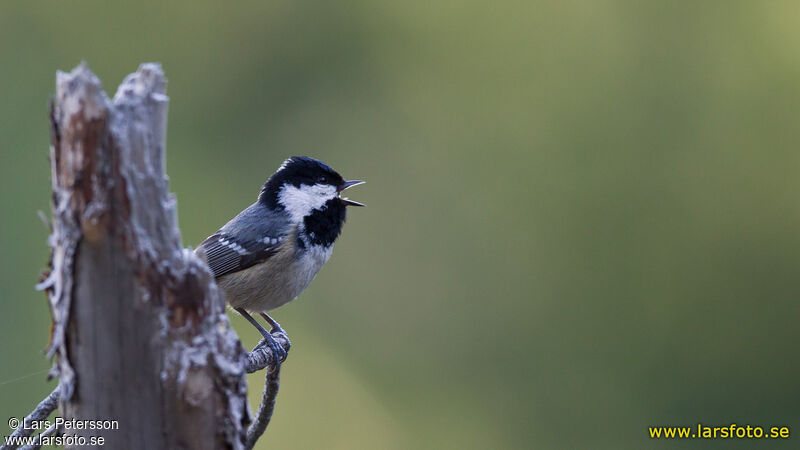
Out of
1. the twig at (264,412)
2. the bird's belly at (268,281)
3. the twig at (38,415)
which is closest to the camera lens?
the twig at (38,415)

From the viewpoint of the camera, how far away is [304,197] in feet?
10.8

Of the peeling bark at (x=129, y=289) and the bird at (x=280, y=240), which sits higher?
the peeling bark at (x=129, y=289)

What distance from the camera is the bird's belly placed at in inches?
123

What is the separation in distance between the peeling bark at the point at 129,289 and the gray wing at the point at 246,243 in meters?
1.70

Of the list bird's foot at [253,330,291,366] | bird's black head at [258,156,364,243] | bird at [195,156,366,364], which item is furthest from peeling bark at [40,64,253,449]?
bird's black head at [258,156,364,243]

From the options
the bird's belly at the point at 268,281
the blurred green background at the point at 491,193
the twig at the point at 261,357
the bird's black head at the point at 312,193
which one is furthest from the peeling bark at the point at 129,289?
the blurred green background at the point at 491,193

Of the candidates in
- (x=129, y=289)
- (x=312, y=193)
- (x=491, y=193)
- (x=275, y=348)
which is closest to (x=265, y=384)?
(x=275, y=348)

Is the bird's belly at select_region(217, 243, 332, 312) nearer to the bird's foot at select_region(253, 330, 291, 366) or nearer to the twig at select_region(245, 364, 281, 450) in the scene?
the bird's foot at select_region(253, 330, 291, 366)


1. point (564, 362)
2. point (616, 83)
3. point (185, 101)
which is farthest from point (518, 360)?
point (185, 101)

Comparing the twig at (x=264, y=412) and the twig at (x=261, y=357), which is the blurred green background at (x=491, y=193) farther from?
the twig at (x=264, y=412)

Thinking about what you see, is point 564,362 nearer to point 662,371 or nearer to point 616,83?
point 662,371

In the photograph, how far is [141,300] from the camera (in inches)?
53.8

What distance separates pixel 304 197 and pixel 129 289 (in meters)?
1.93

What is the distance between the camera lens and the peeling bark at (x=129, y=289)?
1331mm
